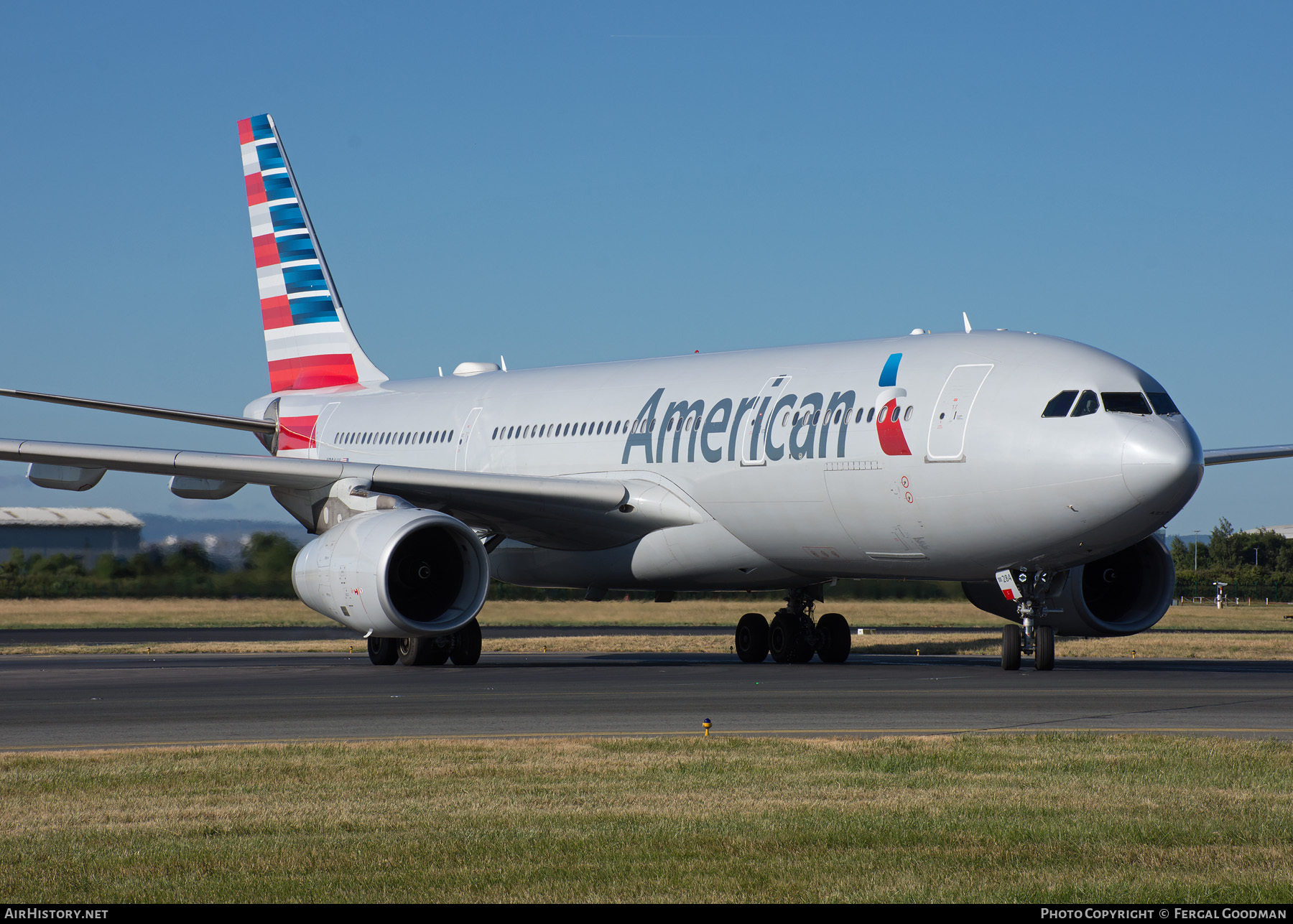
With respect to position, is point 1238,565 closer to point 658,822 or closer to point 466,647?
point 466,647

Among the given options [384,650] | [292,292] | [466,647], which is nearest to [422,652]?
[466,647]

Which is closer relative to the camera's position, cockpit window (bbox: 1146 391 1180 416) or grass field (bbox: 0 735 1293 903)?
grass field (bbox: 0 735 1293 903)

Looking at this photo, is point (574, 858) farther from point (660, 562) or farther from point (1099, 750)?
point (660, 562)

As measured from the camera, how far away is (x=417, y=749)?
955 centimetres

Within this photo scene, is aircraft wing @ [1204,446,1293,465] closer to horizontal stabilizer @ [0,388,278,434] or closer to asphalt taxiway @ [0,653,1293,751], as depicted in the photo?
asphalt taxiway @ [0,653,1293,751]

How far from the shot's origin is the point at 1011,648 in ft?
56.2

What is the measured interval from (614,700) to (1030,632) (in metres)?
5.86

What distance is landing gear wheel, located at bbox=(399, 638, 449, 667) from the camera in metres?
19.2

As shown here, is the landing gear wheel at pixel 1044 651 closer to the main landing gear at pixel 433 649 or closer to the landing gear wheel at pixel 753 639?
the landing gear wheel at pixel 753 639

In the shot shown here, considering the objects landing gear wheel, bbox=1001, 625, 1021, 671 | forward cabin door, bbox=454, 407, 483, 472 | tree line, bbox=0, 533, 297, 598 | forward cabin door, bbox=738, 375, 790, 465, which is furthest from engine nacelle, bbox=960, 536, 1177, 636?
tree line, bbox=0, 533, 297, 598

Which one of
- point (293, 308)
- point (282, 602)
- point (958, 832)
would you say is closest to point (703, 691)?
point (958, 832)

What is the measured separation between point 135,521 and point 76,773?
3710cm
